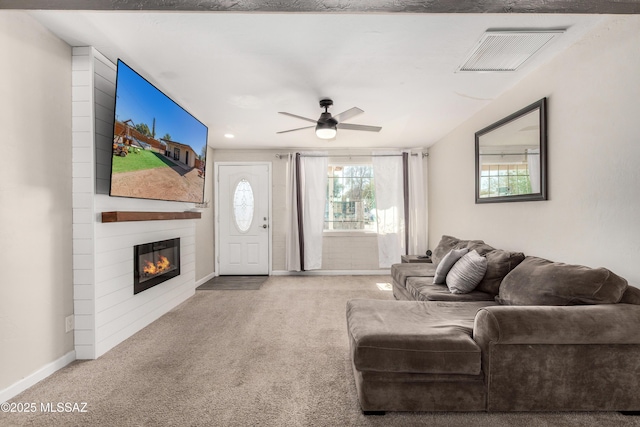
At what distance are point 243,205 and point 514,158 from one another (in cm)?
443

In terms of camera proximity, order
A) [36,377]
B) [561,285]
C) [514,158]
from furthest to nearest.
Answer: [514,158] → [36,377] → [561,285]

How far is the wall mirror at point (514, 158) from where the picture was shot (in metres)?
2.66

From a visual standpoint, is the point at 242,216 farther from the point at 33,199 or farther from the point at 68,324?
the point at 33,199

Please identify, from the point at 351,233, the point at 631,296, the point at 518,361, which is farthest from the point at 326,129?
the point at 351,233

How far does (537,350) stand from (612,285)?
61cm

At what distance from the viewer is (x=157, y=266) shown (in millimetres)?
→ 3408

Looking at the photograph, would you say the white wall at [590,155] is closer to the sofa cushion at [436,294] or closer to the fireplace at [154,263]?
the sofa cushion at [436,294]

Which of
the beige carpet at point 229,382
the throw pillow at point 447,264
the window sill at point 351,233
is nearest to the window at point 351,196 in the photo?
the window sill at point 351,233

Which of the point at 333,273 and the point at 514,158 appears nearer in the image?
the point at 514,158

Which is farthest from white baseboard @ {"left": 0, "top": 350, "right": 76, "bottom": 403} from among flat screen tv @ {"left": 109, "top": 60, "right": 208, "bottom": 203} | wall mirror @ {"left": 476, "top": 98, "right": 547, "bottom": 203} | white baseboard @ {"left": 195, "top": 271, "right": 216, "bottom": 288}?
wall mirror @ {"left": 476, "top": 98, "right": 547, "bottom": 203}

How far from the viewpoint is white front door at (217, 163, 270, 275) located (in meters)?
5.91

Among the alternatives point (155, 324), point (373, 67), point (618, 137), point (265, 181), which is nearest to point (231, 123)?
point (265, 181)

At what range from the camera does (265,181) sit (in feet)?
19.4

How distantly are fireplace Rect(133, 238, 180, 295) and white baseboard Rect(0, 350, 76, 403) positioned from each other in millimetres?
721
